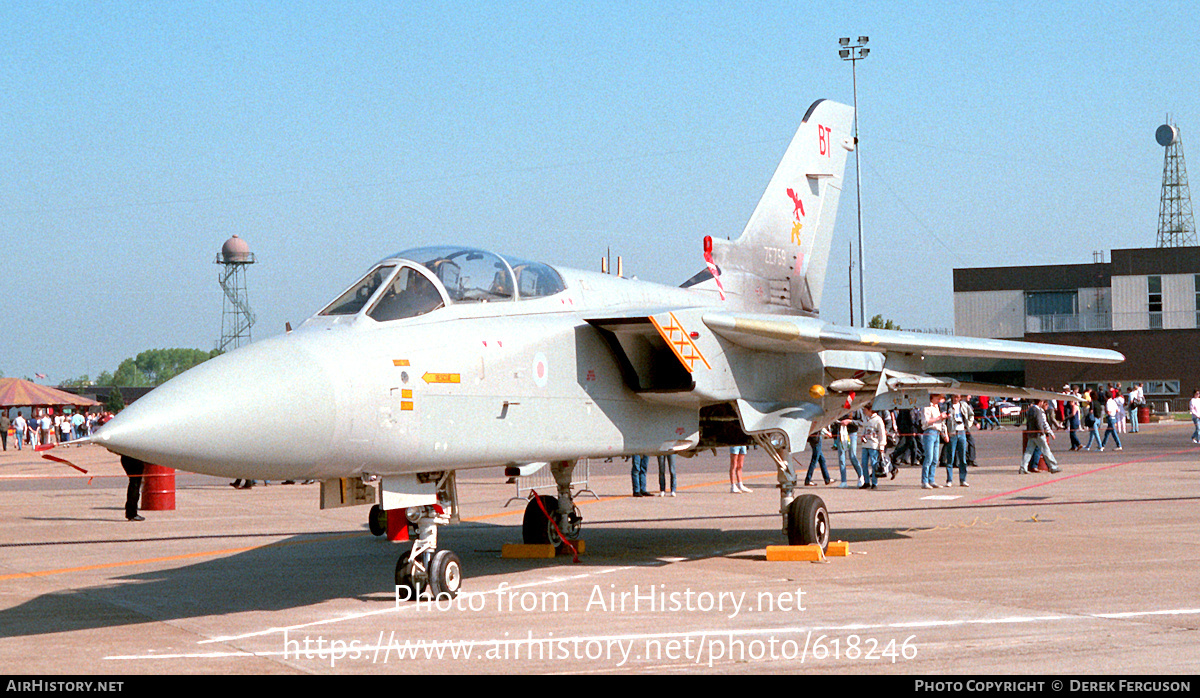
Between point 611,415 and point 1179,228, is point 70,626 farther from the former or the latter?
point 1179,228

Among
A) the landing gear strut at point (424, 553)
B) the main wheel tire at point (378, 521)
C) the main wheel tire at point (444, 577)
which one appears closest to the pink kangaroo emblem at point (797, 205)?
the main wheel tire at point (378, 521)

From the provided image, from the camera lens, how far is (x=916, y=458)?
27.4m

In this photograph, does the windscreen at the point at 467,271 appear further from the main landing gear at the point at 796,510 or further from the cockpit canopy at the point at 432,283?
the main landing gear at the point at 796,510

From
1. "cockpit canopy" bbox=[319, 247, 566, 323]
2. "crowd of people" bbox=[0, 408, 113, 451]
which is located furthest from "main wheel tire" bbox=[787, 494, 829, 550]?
"crowd of people" bbox=[0, 408, 113, 451]

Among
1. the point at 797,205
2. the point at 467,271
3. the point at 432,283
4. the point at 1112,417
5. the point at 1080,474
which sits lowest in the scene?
the point at 1080,474

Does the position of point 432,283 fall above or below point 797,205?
below

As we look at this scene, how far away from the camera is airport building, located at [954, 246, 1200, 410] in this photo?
56.7m

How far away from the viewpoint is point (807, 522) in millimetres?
11602

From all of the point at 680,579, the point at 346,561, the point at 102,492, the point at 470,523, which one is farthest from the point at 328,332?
the point at 102,492

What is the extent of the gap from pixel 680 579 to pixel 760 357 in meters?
2.78

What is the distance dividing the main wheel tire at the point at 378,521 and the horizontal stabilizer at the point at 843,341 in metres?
6.03

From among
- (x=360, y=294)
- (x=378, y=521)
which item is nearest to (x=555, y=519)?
(x=378, y=521)

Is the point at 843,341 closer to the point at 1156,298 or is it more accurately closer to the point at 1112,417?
the point at 1112,417

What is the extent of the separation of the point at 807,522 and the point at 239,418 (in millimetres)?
6504
